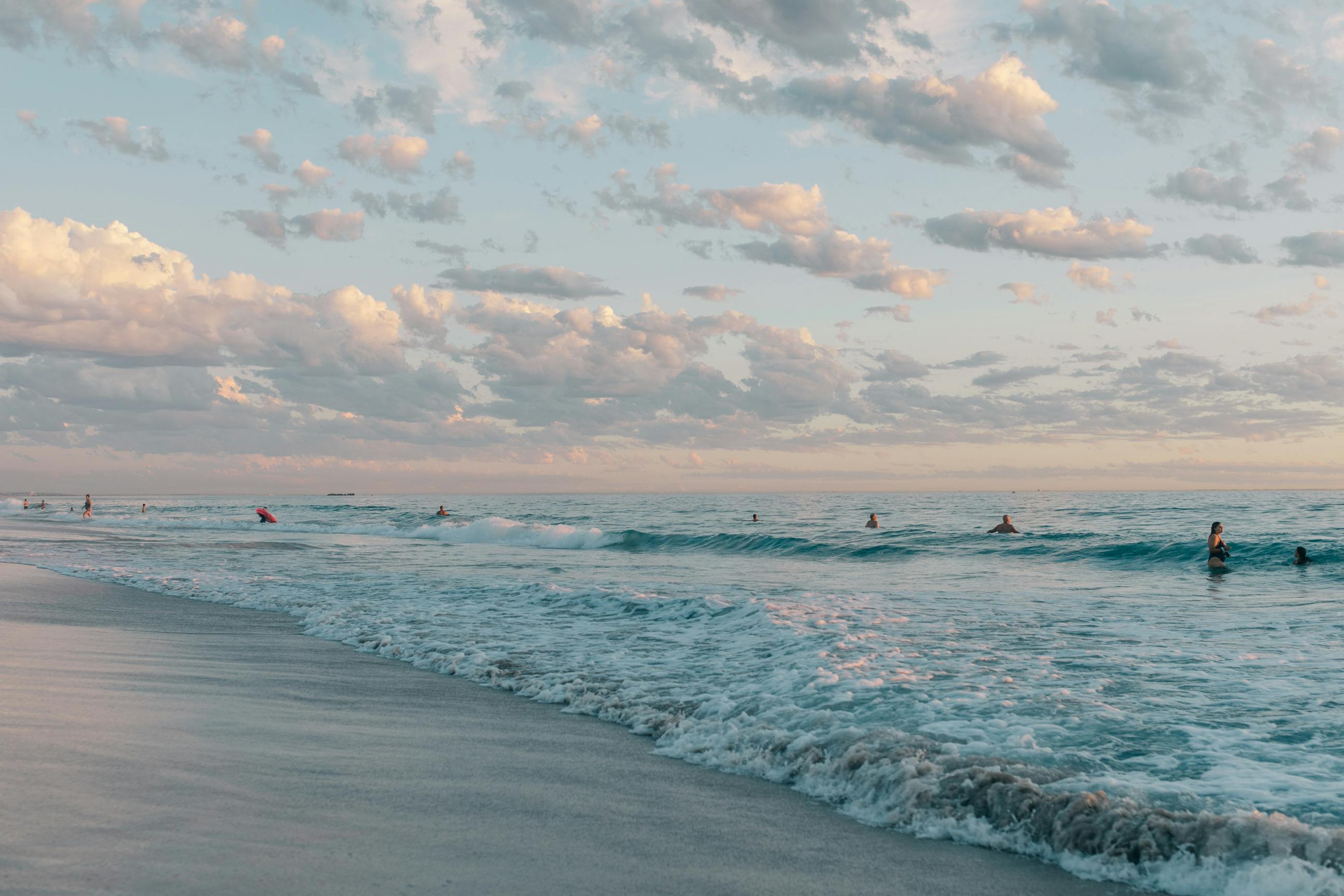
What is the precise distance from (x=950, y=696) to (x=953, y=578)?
15.0 metres

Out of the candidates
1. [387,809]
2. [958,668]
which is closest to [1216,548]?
[958,668]

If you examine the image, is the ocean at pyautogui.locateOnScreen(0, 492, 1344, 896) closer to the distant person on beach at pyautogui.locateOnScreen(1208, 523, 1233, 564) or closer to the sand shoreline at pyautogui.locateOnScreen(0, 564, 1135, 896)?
the sand shoreline at pyautogui.locateOnScreen(0, 564, 1135, 896)

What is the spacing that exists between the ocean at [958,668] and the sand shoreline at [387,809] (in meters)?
0.55

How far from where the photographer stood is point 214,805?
5.29 meters

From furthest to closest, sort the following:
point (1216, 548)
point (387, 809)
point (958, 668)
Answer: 1. point (1216, 548)
2. point (958, 668)
3. point (387, 809)

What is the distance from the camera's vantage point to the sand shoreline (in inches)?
173

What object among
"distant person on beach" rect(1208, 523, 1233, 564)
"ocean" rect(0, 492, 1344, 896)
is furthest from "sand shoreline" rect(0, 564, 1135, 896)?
"distant person on beach" rect(1208, 523, 1233, 564)

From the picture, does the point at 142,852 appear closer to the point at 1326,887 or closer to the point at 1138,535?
the point at 1326,887

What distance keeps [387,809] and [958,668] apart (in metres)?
6.84

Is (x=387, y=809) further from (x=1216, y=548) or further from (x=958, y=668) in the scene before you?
(x=1216, y=548)

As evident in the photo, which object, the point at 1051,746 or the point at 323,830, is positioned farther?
the point at 1051,746

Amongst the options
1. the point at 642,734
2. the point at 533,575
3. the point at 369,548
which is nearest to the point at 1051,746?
the point at 642,734

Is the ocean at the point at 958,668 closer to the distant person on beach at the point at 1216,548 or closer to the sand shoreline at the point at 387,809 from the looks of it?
the sand shoreline at the point at 387,809

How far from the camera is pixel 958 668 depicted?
390 inches
